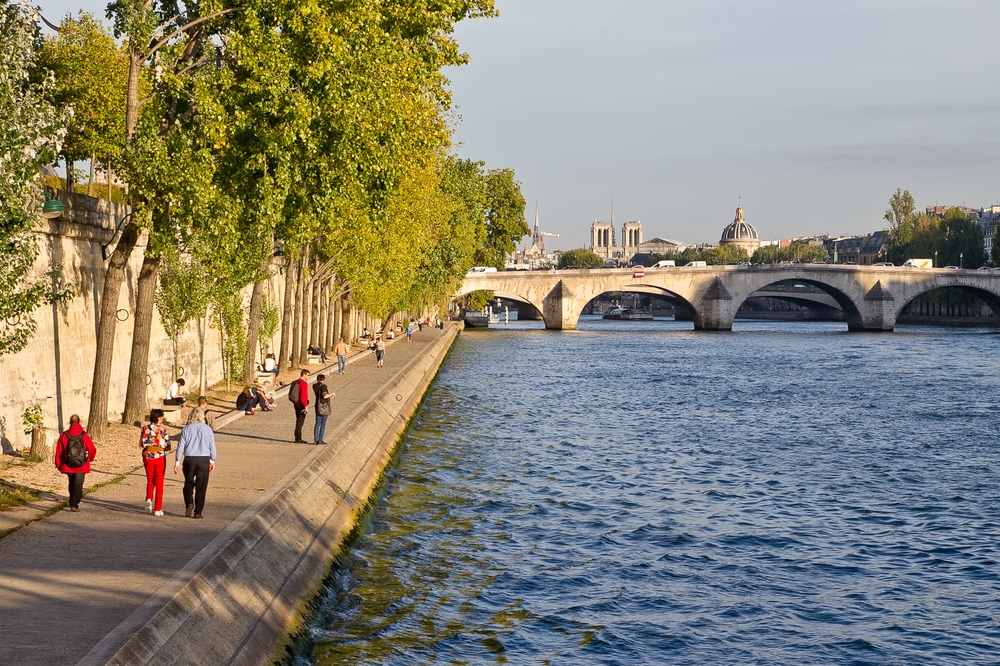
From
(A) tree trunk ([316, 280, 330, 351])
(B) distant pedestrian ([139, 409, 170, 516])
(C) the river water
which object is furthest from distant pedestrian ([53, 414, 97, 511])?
(A) tree trunk ([316, 280, 330, 351])

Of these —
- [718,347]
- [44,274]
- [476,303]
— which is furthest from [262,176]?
[476,303]

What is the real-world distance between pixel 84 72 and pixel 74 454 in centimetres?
2280

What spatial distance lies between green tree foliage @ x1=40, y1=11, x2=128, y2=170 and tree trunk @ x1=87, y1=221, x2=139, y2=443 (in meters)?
9.00

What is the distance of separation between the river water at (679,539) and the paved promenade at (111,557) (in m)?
1.97

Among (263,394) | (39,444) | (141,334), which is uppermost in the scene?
(141,334)

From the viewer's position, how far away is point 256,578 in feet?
48.0

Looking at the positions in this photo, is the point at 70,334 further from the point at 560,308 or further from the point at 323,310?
the point at 560,308

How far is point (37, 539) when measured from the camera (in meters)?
15.1

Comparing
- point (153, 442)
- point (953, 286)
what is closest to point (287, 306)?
point (153, 442)

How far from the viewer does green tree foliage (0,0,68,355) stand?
16.7 m

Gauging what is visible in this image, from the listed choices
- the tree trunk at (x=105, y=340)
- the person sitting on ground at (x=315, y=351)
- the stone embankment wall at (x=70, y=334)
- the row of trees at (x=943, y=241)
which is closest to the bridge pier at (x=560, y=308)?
the row of trees at (x=943, y=241)

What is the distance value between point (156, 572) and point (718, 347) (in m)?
81.7

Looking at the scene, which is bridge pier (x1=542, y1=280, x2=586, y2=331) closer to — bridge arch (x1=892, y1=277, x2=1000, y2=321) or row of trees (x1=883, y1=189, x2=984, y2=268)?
bridge arch (x1=892, y1=277, x2=1000, y2=321)

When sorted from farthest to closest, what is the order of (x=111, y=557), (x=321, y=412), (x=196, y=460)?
(x=321, y=412) → (x=196, y=460) → (x=111, y=557)
